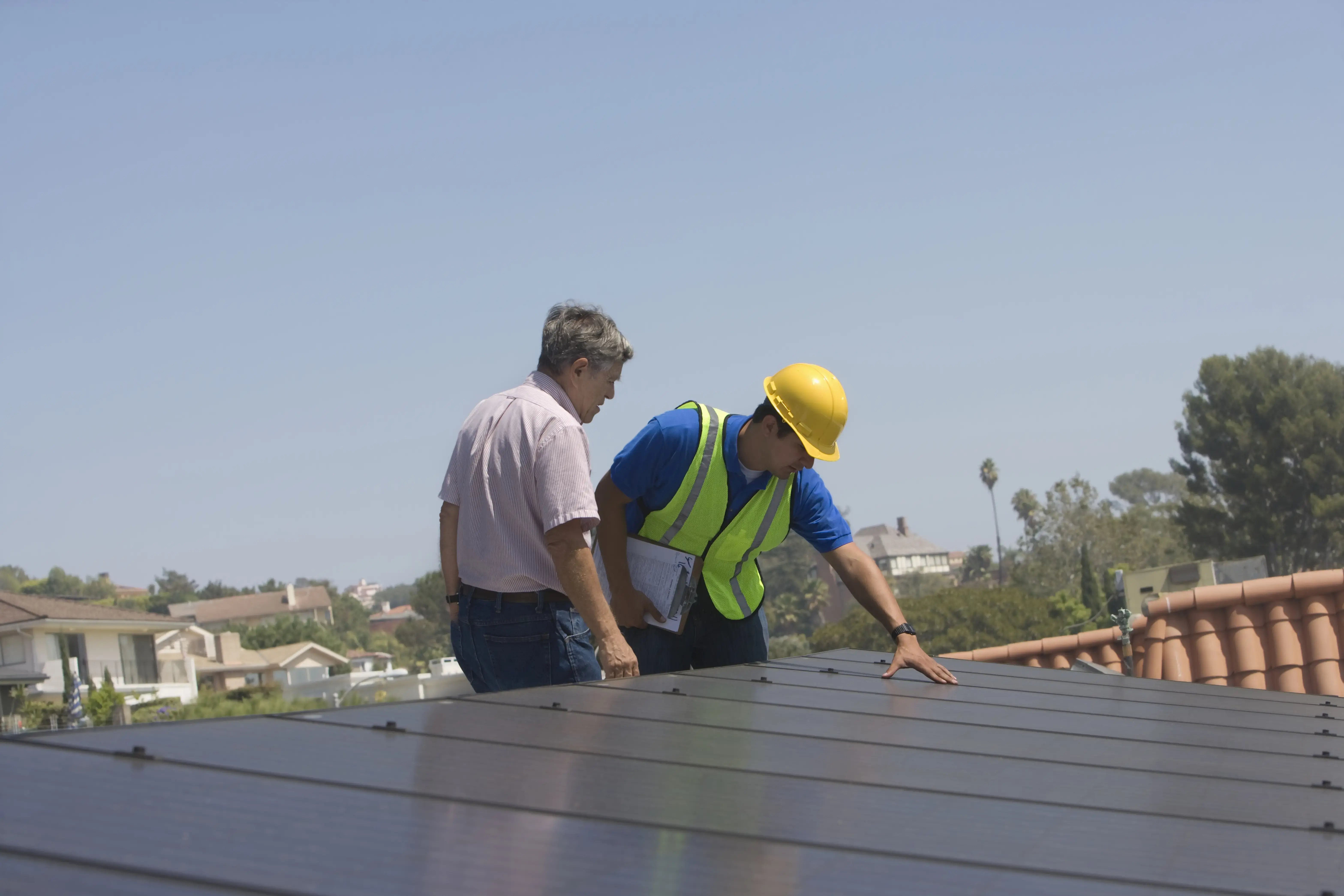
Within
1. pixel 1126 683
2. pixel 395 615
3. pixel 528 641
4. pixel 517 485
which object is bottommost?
pixel 395 615

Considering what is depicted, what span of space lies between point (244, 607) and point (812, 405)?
446 feet

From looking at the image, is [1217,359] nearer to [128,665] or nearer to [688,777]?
[128,665]

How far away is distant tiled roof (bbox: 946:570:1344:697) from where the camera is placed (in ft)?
28.6

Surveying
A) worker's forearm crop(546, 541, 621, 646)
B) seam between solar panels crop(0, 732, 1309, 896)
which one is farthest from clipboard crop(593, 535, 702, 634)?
seam between solar panels crop(0, 732, 1309, 896)

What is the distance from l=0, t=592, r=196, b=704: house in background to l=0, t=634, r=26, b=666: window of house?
0.09 ft

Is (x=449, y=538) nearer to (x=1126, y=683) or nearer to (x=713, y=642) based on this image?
(x=713, y=642)

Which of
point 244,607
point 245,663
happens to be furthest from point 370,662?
point 244,607

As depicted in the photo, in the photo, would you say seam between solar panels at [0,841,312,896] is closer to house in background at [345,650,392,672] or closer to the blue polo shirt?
the blue polo shirt

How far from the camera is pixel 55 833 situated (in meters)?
1.61

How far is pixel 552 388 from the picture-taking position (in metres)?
4.48

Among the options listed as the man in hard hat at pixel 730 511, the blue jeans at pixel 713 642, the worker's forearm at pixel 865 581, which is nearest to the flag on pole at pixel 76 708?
the blue jeans at pixel 713 642

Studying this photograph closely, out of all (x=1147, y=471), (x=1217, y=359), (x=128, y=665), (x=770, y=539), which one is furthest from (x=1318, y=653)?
(x=1147, y=471)

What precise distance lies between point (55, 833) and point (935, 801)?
1.47 meters

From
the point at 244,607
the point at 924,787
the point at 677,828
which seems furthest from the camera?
the point at 244,607
